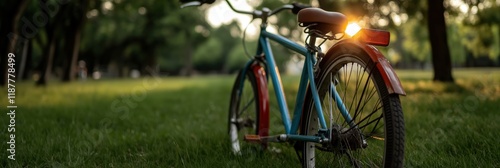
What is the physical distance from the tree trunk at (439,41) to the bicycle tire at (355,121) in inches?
405

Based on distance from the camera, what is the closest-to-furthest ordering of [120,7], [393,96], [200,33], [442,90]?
[393,96]
[442,90]
[120,7]
[200,33]

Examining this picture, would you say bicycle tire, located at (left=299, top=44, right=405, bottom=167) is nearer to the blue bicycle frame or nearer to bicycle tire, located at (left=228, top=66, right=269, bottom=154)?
the blue bicycle frame

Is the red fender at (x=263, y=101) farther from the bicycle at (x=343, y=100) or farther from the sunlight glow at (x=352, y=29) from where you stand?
the sunlight glow at (x=352, y=29)

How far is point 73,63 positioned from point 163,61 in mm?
42116

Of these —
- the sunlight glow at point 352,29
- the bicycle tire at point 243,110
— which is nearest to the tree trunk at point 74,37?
the bicycle tire at point 243,110

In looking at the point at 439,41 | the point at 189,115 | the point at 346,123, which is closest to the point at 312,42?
the point at 346,123

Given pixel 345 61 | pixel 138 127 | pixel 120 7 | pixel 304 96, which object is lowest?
pixel 138 127

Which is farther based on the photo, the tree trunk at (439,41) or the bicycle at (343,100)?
the tree trunk at (439,41)

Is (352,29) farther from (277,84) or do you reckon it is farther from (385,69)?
(277,84)

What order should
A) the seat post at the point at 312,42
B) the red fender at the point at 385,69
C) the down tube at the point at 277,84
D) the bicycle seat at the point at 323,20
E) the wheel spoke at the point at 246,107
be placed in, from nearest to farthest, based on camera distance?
the red fender at the point at 385,69, the bicycle seat at the point at 323,20, the seat post at the point at 312,42, the down tube at the point at 277,84, the wheel spoke at the point at 246,107

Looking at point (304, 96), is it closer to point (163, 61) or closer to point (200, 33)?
point (200, 33)

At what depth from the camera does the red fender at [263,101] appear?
363 centimetres

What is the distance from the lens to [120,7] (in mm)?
19328

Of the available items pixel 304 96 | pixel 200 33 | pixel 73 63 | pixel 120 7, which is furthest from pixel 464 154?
pixel 200 33
